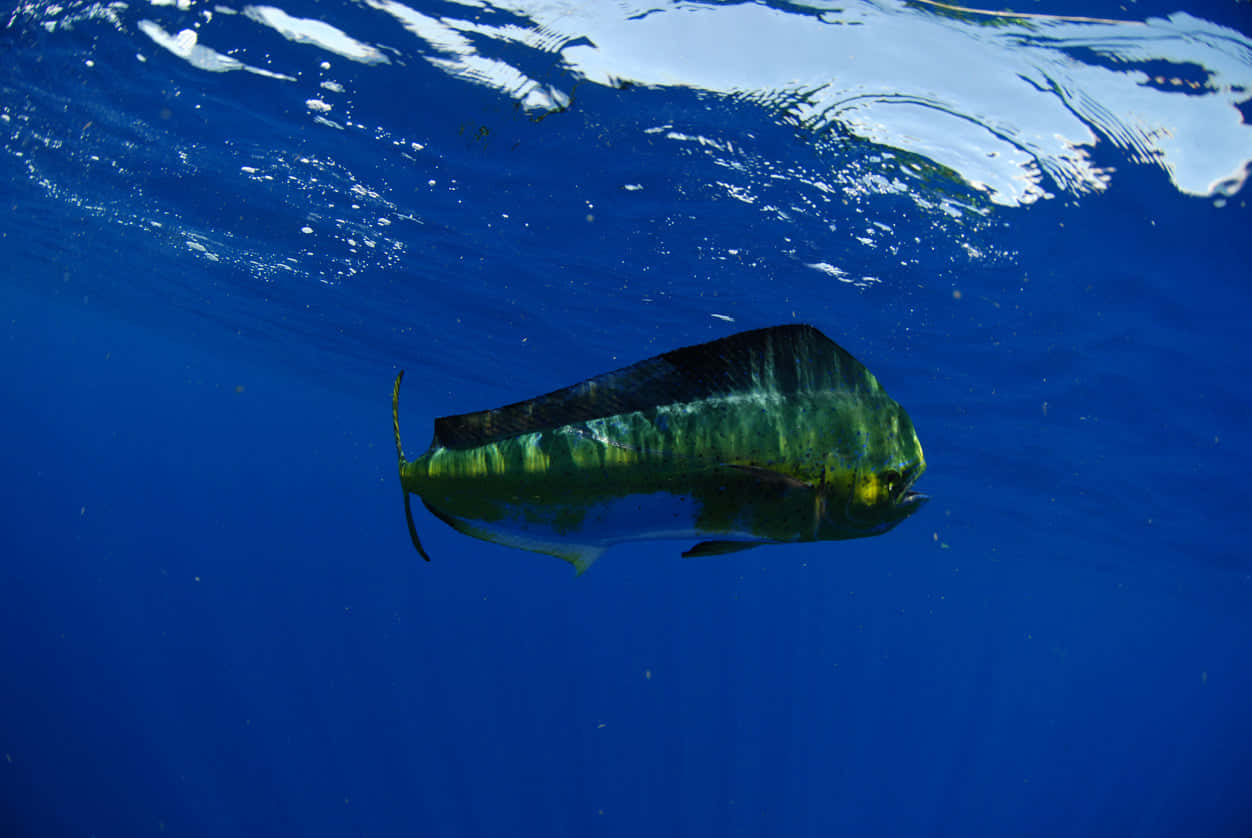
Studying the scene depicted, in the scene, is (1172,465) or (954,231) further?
(1172,465)

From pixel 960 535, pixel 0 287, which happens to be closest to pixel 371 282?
pixel 960 535

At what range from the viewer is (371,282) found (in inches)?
835

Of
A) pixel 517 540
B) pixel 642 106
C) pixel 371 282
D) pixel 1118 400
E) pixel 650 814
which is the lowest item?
pixel 650 814

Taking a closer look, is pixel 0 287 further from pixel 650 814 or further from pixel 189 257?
pixel 650 814

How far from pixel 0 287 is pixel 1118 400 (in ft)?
209

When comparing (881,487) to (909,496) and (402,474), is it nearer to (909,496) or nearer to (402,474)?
(909,496)

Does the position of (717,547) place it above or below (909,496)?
below

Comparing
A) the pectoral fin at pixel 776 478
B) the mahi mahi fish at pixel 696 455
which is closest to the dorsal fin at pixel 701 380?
the mahi mahi fish at pixel 696 455

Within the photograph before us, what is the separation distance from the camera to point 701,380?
844 millimetres

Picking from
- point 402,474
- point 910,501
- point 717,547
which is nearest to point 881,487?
point 910,501

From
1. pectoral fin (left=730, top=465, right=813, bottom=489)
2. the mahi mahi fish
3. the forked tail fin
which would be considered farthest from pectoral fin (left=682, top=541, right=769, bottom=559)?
the forked tail fin

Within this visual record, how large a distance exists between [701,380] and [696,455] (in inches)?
4.7

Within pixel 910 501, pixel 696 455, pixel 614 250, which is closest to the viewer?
pixel 696 455

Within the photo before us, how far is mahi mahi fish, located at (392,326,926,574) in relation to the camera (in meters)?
0.76
